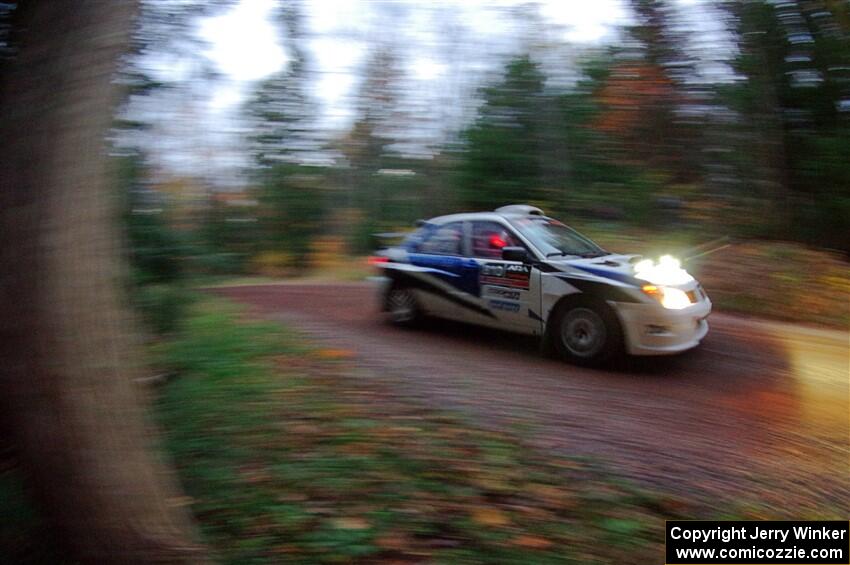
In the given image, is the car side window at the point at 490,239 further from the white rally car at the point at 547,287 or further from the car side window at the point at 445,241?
the car side window at the point at 445,241

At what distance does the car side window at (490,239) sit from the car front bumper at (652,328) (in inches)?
54.8

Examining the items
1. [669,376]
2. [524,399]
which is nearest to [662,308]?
[669,376]

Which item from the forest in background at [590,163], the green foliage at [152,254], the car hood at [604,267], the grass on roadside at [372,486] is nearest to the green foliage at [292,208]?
the forest in background at [590,163]

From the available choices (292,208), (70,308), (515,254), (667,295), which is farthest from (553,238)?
(292,208)

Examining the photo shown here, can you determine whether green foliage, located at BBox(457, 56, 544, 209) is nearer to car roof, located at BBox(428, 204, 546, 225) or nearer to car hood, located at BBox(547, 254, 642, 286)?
car roof, located at BBox(428, 204, 546, 225)

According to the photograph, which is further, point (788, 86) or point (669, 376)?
point (788, 86)

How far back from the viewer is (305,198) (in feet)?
73.6

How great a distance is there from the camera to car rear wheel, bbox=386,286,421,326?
27.7 ft

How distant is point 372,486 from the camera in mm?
4289

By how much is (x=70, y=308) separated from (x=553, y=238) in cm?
541

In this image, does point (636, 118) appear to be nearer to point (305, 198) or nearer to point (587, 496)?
point (305, 198)

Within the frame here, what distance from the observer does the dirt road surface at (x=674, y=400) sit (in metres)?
4.51

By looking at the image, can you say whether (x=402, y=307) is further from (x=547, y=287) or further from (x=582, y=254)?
(x=582, y=254)

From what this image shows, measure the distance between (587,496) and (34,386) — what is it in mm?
3053
